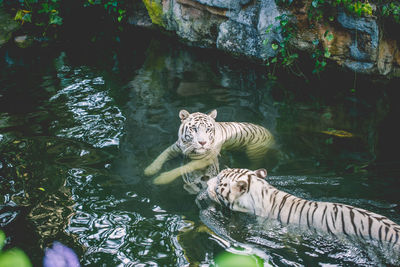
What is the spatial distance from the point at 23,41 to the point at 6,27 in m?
0.62

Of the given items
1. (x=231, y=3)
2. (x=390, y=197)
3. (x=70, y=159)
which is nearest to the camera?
(x=390, y=197)

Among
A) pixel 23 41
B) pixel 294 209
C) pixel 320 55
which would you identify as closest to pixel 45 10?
pixel 23 41

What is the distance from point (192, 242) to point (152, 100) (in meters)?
3.26

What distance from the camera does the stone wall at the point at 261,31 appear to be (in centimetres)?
568

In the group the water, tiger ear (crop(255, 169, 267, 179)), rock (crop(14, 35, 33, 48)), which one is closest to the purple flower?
the water

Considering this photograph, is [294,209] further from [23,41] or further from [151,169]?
[23,41]

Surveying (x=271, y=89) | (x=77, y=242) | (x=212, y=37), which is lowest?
(x=77, y=242)

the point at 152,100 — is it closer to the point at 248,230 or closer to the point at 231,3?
the point at 231,3

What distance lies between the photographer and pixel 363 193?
3.45m

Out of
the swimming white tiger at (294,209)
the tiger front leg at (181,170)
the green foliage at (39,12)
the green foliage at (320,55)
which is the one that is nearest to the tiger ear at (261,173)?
the swimming white tiger at (294,209)

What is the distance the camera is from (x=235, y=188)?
10.6 feet

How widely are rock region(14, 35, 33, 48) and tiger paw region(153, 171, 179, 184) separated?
22.9ft

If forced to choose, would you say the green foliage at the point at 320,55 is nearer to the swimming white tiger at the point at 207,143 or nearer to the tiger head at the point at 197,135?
the swimming white tiger at the point at 207,143

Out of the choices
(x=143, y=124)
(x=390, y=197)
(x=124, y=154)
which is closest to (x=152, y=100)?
(x=143, y=124)
